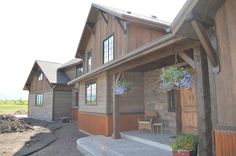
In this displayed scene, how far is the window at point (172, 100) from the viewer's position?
8337 millimetres

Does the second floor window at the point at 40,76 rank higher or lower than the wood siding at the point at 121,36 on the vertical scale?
lower

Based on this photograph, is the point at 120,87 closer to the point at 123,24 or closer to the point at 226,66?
the point at 123,24

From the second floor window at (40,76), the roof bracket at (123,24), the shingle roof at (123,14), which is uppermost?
the shingle roof at (123,14)

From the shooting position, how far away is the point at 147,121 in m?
9.28

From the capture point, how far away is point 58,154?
8203 mm

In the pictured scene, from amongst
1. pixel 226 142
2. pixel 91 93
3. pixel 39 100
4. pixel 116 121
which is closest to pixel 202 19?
pixel 226 142

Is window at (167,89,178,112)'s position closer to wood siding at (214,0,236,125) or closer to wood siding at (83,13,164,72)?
wood siding at (83,13,164,72)

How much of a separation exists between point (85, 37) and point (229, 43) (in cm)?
1133

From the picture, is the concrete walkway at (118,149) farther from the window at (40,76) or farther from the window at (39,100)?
the window at (40,76)

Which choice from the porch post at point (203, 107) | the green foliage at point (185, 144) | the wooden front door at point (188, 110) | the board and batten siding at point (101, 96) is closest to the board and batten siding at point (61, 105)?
the board and batten siding at point (101, 96)

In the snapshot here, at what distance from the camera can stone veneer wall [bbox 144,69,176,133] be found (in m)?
8.59

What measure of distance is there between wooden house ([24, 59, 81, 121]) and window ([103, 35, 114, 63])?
860 cm

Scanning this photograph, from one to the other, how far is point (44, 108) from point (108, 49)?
13.1 metres

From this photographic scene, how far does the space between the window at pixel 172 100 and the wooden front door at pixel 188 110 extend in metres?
0.32
